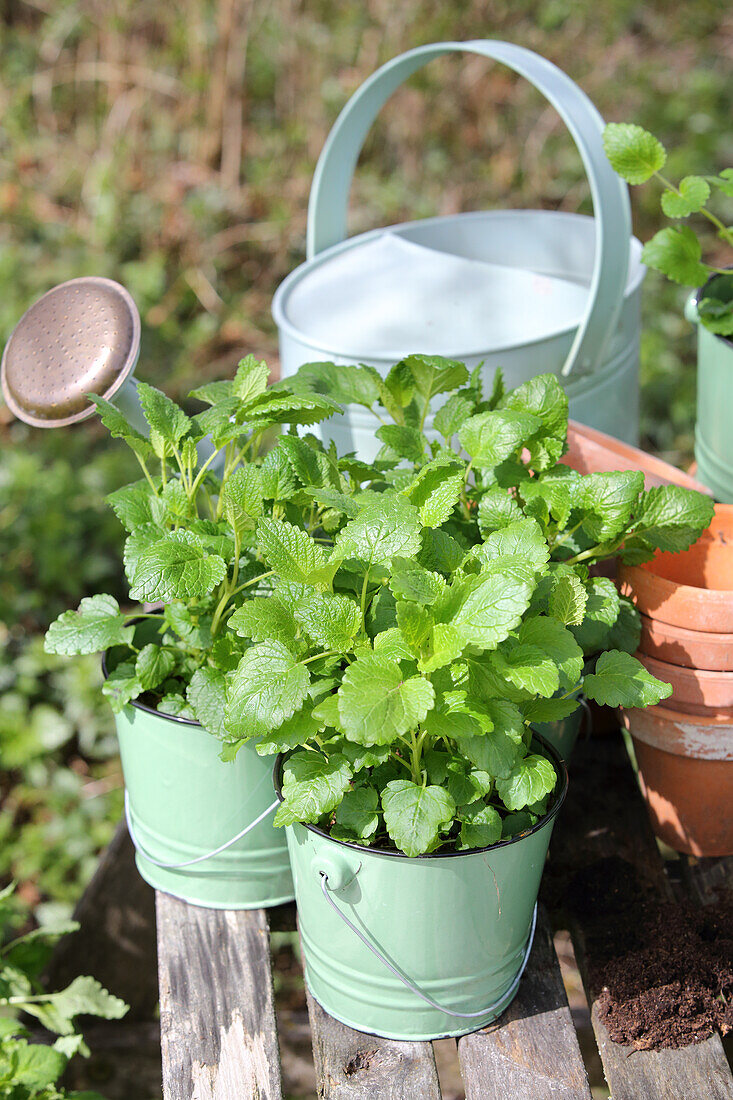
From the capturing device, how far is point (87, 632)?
2.56ft

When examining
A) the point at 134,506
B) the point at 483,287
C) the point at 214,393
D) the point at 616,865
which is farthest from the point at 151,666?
the point at 483,287

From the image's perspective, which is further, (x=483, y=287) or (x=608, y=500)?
(x=483, y=287)

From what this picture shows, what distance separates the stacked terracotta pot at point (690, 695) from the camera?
81cm

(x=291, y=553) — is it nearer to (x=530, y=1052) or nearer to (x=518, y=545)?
(x=518, y=545)

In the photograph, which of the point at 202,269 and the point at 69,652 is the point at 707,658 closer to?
the point at 69,652

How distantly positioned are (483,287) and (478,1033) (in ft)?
2.63

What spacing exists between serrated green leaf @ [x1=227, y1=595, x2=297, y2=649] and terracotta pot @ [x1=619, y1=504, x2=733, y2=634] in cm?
32

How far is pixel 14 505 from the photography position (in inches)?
82.4

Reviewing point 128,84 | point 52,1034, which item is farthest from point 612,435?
point 128,84

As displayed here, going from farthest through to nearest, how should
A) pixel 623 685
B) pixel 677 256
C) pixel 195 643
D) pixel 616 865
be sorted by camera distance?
pixel 677 256 → pixel 616 865 → pixel 195 643 → pixel 623 685

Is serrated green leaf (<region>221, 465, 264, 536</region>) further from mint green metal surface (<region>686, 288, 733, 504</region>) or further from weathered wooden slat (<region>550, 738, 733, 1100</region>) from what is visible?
mint green metal surface (<region>686, 288, 733, 504</region>)

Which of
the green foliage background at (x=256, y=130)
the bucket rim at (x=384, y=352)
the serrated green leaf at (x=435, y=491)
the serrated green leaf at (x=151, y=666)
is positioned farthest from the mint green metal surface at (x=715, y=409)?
the green foliage background at (x=256, y=130)

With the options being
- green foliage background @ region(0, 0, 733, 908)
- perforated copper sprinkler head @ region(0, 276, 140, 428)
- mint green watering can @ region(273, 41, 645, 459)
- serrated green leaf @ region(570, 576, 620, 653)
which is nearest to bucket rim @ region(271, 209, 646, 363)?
mint green watering can @ region(273, 41, 645, 459)

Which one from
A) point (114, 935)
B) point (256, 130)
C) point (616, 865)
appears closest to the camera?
point (616, 865)
